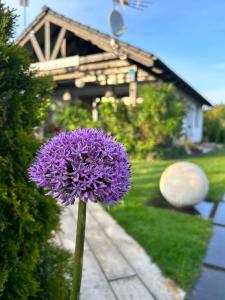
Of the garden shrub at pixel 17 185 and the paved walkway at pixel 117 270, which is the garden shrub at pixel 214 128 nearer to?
the paved walkway at pixel 117 270

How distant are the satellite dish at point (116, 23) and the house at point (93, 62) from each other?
0.33m

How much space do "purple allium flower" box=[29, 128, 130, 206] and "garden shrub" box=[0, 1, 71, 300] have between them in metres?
0.59

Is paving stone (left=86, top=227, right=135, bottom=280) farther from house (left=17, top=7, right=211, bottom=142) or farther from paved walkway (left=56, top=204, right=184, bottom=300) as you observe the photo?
house (left=17, top=7, right=211, bottom=142)

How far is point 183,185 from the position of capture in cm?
545

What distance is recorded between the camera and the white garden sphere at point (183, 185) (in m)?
5.40

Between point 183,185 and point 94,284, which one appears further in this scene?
point 183,185

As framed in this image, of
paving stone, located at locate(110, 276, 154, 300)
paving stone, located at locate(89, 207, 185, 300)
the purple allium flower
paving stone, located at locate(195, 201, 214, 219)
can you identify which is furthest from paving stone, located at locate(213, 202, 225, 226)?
the purple allium flower

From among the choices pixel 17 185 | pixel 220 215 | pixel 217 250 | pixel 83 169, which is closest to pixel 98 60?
pixel 220 215

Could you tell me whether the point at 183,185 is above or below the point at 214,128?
below

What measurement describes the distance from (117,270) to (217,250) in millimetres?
1359

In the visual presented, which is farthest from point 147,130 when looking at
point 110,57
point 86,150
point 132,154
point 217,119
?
point 217,119

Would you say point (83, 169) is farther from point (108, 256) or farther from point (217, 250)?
point (217, 250)

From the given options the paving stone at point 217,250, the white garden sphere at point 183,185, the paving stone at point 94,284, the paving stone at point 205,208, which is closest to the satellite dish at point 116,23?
the white garden sphere at point 183,185

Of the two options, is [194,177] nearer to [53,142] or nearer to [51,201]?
[51,201]
